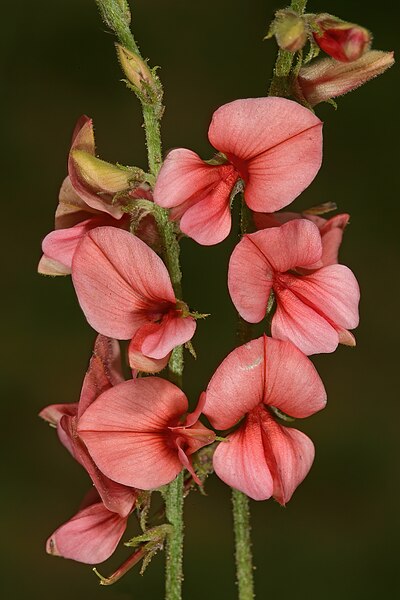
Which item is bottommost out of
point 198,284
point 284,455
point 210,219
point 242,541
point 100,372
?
point 198,284

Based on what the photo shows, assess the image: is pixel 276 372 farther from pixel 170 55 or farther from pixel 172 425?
pixel 170 55

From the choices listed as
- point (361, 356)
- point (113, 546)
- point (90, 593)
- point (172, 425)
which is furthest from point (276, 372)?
point (361, 356)

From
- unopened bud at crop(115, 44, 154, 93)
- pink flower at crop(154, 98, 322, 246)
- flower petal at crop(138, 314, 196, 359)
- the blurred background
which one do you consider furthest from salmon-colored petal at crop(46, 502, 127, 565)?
the blurred background

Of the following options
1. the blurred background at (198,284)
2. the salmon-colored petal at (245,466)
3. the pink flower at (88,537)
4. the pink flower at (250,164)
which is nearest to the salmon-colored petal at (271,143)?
the pink flower at (250,164)

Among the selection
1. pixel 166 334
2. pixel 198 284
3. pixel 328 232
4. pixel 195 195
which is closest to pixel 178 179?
pixel 195 195

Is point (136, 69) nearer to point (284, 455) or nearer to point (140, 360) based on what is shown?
point (140, 360)

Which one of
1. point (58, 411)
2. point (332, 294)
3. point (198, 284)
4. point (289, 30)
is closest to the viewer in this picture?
point (289, 30)
